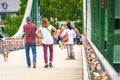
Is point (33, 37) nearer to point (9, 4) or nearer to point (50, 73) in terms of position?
point (50, 73)

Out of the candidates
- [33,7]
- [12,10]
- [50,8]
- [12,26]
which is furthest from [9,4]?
[33,7]

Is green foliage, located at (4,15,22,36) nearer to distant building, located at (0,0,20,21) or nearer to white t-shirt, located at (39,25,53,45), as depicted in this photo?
distant building, located at (0,0,20,21)

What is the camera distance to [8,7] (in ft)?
500

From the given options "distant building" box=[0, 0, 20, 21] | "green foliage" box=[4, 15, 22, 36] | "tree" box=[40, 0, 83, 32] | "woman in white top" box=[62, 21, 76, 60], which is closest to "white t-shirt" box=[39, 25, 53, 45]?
"woman in white top" box=[62, 21, 76, 60]

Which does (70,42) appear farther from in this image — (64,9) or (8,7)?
(8,7)

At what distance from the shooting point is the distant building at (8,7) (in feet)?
489

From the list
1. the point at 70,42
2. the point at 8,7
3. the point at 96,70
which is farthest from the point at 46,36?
the point at 8,7

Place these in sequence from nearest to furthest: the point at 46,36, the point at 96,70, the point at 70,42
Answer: the point at 96,70 < the point at 46,36 < the point at 70,42

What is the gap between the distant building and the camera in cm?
14912

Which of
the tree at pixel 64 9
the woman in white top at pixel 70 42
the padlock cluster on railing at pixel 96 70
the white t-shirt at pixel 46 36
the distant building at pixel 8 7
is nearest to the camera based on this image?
the padlock cluster on railing at pixel 96 70

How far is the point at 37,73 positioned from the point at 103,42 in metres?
6.23

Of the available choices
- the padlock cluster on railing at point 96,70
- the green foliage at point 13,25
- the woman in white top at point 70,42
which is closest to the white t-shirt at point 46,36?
the woman in white top at point 70,42

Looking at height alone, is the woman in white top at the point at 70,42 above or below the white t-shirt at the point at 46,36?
below

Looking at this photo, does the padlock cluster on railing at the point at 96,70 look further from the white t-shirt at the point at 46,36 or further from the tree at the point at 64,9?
the tree at the point at 64,9
